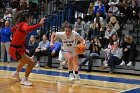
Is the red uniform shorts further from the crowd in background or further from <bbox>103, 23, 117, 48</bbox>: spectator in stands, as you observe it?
<bbox>103, 23, 117, 48</bbox>: spectator in stands

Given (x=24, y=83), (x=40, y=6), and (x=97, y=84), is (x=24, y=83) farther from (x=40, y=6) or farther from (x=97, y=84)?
(x=40, y=6)

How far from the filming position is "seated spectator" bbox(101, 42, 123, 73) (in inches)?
521

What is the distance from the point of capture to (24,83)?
30.7 feet

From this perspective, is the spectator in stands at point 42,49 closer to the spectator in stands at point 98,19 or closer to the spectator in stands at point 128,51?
the spectator in stands at point 98,19

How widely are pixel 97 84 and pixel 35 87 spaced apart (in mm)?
1807

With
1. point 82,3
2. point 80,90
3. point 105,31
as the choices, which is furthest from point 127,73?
point 82,3

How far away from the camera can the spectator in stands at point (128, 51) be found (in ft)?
43.4

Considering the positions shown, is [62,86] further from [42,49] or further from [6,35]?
[6,35]

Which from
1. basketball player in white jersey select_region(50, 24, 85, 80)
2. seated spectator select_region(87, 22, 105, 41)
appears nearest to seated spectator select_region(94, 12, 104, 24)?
seated spectator select_region(87, 22, 105, 41)

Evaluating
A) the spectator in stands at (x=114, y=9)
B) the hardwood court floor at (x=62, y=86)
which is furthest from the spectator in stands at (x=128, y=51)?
the spectator in stands at (x=114, y=9)

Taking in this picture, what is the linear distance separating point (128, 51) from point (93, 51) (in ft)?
4.73

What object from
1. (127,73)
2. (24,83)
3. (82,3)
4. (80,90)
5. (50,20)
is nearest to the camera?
(80,90)

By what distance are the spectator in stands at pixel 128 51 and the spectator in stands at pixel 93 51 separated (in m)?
1.04

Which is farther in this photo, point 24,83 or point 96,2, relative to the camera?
point 96,2
